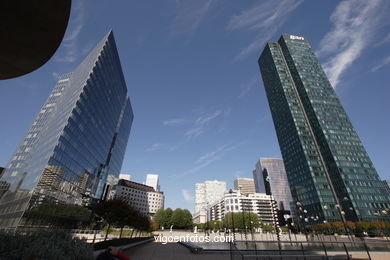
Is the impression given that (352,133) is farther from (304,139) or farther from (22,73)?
(22,73)

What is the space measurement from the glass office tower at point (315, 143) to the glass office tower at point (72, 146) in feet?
255

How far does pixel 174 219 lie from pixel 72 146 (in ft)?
261

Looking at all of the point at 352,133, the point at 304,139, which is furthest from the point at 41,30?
the point at 352,133

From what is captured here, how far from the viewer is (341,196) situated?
292 feet

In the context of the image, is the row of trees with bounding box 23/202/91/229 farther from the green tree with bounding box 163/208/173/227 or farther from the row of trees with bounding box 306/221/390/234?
the row of trees with bounding box 306/221/390/234

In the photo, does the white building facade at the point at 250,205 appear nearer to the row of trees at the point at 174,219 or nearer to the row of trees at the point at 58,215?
the row of trees at the point at 174,219

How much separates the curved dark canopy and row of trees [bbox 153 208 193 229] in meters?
118

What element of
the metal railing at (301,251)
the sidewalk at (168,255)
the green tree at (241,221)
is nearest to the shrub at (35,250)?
the metal railing at (301,251)

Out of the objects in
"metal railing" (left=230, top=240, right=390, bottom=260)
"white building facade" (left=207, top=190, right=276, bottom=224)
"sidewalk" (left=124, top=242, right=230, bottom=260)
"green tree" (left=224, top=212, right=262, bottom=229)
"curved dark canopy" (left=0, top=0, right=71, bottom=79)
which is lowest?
"sidewalk" (left=124, top=242, right=230, bottom=260)

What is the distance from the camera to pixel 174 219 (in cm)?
11012

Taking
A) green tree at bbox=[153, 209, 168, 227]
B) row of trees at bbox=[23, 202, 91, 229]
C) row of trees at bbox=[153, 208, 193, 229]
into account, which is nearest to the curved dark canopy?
row of trees at bbox=[23, 202, 91, 229]

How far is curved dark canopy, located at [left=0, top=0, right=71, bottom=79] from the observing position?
4301 millimetres

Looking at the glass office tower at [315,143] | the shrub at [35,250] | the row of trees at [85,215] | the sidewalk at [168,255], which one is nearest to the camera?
the shrub at [35,250]

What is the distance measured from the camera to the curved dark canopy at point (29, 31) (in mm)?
4301
